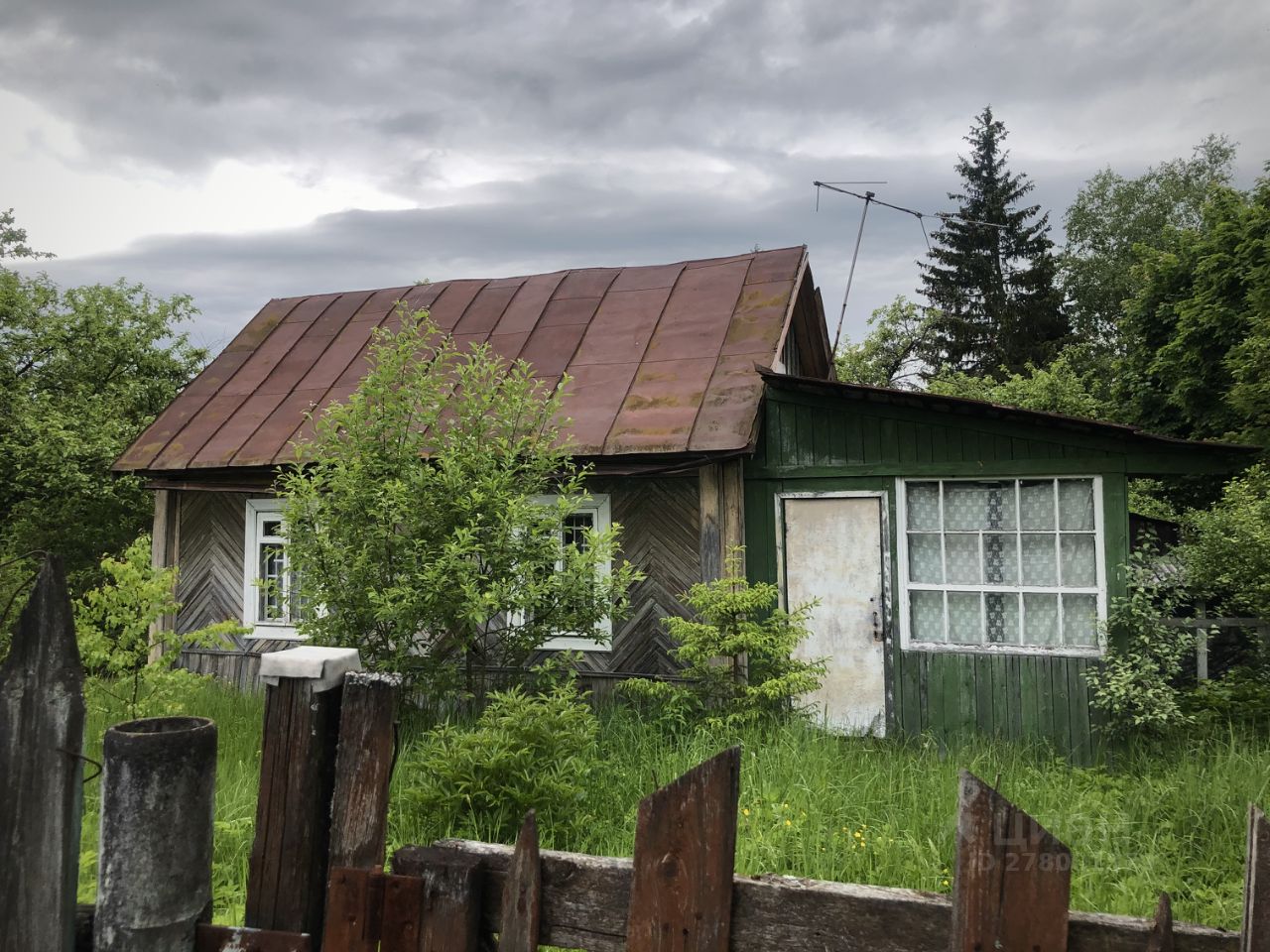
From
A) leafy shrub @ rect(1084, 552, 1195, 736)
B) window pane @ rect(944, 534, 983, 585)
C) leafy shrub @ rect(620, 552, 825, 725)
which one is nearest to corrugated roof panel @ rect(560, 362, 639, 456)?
leafy shrub @ rect(620, 552, 825, 725)

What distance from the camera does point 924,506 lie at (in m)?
8.03

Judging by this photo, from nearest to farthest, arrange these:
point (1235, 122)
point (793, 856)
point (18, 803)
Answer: point (18, 803)
point (793, 856)
point (1235, 122)

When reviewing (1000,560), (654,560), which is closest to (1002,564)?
(1000,560)

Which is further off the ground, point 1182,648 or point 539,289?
point 539,289

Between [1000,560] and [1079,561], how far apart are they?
2.04 ft

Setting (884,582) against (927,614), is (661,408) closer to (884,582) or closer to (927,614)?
(884,582)

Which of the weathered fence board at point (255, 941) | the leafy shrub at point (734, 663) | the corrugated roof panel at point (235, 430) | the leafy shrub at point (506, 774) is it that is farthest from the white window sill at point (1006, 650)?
the corrugated roof panel at point (235, 430)

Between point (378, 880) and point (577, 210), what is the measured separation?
77268 millimetres

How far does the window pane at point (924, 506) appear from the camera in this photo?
798 cm

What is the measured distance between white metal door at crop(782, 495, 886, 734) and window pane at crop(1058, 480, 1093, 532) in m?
1.53

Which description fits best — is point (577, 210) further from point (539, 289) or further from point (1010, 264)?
point (539, 289)

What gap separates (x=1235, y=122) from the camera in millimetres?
28375

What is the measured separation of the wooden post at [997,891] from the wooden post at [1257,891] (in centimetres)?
28

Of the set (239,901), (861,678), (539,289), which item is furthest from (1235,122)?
(239,901)
